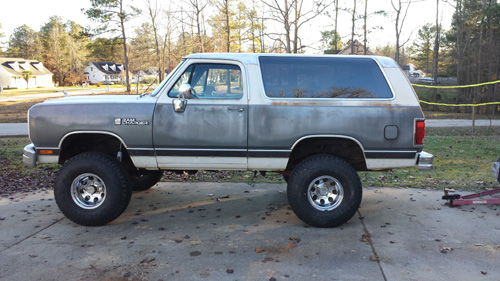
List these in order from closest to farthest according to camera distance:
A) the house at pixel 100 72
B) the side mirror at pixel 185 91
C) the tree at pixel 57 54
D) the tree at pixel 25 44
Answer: the side mirror at pixel 185 91 < the tree at pixel 57 54 < the tree at pixel 25 44 < the house at pixel 100 72

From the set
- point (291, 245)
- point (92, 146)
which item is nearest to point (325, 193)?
point (291, 245)

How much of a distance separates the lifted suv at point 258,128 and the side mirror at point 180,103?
0.04ft

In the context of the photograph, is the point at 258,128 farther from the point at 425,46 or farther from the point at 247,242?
the point at 425,46

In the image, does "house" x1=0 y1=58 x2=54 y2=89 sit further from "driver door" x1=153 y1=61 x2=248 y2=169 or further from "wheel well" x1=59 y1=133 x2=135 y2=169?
"driver door" x1=153 y1=61 x2=248 y2=169

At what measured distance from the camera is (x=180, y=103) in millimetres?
4969

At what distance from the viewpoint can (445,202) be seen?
6039mm

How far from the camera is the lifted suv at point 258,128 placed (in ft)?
16.2

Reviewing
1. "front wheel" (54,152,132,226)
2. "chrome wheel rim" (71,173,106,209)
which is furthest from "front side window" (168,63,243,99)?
"chrome wheel rim" (71,173,106,209)

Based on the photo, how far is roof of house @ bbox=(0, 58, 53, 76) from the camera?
226 ft

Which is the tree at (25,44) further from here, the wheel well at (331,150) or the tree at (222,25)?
the wheel well at (331,150)

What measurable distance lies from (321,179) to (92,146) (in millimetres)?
3237

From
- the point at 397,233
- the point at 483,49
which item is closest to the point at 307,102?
the point at 397,233

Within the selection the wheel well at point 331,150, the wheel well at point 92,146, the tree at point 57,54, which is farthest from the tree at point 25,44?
the wheel well at point 331,150

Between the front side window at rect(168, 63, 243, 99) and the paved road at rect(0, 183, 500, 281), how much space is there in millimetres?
1703
